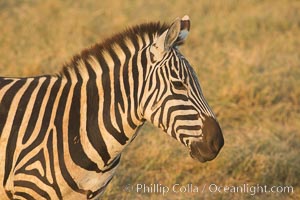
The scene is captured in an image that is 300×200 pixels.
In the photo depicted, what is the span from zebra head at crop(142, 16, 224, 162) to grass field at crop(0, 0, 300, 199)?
193cm

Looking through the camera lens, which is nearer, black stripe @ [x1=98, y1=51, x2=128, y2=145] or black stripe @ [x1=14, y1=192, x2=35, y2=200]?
black stripe @ [x1=14, y1=192, x2=35, y2=200]

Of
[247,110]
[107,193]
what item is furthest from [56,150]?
[247,110]

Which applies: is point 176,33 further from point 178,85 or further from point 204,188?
point 204,188

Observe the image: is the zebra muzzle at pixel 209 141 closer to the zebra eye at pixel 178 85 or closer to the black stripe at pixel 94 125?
the zebra eye at pixel 178 85

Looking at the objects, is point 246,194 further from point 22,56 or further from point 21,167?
point 22,56

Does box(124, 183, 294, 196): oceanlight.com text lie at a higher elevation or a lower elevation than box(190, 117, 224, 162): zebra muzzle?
lower

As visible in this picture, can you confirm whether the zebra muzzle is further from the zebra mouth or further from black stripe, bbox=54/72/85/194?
black stripe, bbox=54/72/85/194

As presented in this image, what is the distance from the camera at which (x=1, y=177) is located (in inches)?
171

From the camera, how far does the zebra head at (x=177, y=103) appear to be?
4.23m

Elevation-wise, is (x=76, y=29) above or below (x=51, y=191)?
above

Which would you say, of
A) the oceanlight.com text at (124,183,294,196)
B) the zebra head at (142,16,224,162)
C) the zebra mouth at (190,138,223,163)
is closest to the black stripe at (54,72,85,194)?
the zebra head at (142,16,224,162)

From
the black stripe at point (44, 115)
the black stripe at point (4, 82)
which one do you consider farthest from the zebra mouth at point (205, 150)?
the black stripe at point (4, 82)

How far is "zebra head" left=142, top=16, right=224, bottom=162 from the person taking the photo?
13.9ft

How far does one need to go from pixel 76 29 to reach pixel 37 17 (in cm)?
83
